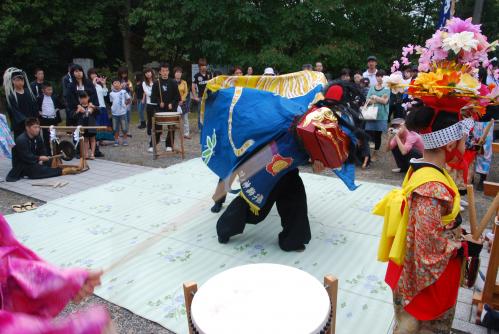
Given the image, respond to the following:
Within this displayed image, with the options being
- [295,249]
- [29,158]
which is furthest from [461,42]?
[29,158]

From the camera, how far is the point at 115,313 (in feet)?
8.14

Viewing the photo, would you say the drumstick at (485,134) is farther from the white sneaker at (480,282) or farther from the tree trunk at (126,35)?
the tree trunk at (126,35)

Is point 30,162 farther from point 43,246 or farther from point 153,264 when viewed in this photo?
point 153,264

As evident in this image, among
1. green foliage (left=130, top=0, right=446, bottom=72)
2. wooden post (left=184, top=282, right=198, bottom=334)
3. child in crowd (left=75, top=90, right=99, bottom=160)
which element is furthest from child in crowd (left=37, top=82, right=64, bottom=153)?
green foliage (left=130, top=0, right=446, bottom=72)

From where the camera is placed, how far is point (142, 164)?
19.9 ft

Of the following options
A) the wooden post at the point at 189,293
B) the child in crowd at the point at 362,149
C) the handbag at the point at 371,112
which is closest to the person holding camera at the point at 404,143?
the handbag at the point at 371,112

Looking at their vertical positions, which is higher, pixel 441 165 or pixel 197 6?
pixel 197 6

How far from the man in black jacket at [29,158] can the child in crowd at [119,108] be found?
206 centimetres

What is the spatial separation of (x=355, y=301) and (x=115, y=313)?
1.56 m

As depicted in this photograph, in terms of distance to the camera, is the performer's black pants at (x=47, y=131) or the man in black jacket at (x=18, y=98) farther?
the performer's black pants at (x=47, y=131)

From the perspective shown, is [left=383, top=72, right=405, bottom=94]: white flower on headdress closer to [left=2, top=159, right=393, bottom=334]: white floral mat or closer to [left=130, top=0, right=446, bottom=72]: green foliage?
[left=2, top=159, right=393, bottom=334]: white floral mat

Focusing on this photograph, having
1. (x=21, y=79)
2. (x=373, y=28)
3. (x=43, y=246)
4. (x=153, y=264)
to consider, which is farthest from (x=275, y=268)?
(x=373, y=28)

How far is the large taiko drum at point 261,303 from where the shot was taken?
1.43m

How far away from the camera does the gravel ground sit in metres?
2.38
